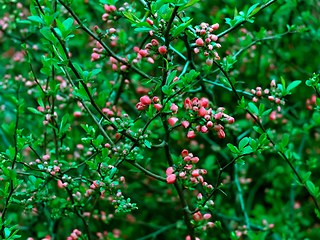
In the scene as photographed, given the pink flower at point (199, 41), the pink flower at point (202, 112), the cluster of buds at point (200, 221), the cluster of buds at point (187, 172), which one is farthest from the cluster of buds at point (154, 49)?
the cluster of buds at point (200, 221)

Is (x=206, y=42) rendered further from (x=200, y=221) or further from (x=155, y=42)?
(x=200, y=221)

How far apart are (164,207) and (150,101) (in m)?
1.56

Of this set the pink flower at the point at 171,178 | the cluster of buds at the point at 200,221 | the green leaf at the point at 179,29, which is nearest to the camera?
the green leaf at the point at 179,29

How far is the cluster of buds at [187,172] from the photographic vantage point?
1144 millimetres

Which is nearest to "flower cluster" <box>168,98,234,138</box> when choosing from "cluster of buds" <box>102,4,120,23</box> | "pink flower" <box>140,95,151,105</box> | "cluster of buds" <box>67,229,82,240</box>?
"pink flower" <box>140,95,151,105</box>

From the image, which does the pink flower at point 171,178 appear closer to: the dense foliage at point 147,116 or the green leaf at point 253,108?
the dense foliage at point 147,116

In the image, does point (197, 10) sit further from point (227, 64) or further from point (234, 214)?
point (234, 214)

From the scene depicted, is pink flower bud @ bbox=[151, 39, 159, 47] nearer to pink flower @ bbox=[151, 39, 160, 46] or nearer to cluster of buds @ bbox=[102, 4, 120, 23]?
pink flower @ bbox=[151, 39, 160, 46]

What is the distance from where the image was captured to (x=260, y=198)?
3.00 meters

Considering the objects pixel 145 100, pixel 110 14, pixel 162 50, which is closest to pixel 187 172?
pixel 145 100

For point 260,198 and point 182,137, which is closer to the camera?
point 182,137

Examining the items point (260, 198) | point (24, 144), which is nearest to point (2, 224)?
point (24, 144)

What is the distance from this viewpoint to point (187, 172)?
1.20 m

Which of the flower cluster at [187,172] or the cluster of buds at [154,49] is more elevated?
the cluster of buds at [154,49]
